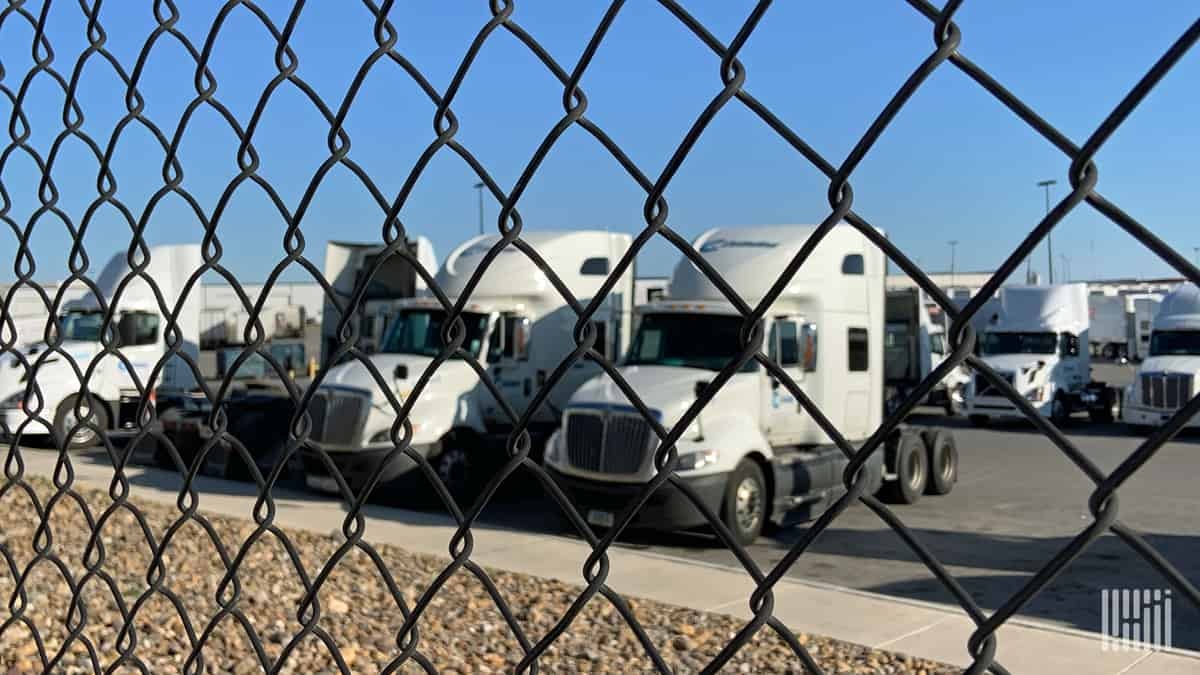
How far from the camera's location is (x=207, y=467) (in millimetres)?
16938

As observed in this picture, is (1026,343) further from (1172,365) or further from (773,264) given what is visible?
(773,264)

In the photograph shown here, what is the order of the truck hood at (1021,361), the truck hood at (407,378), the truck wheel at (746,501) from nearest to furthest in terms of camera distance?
1. the truck wheel at (746,501)
2. the truck hood at (407,378)
3. the truck hood at (1021,361)

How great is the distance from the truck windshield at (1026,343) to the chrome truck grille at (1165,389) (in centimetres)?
309

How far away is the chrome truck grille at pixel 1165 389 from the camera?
22500 mm

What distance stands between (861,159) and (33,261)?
224cm

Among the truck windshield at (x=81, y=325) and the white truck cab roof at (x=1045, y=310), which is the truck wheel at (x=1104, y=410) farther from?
the truck windshield at (x=81, y=325)

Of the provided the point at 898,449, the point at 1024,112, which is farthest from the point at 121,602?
the point at 898,449

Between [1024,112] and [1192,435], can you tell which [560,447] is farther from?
[1192,435]

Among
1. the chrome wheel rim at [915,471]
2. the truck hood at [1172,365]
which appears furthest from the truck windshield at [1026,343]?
the chrome wheel rim at [915,471]

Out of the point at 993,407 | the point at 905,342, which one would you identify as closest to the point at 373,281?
the point at 905,342

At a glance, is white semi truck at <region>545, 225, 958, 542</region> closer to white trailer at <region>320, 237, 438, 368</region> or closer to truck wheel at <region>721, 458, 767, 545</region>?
truck wheel at <region>721, 458, 767, 545</region>

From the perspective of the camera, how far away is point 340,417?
1402 cm

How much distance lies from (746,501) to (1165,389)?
1526 centimetres

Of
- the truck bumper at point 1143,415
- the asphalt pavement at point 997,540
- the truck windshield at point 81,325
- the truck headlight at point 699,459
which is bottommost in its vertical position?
the asphalt pavement at point 997,540
